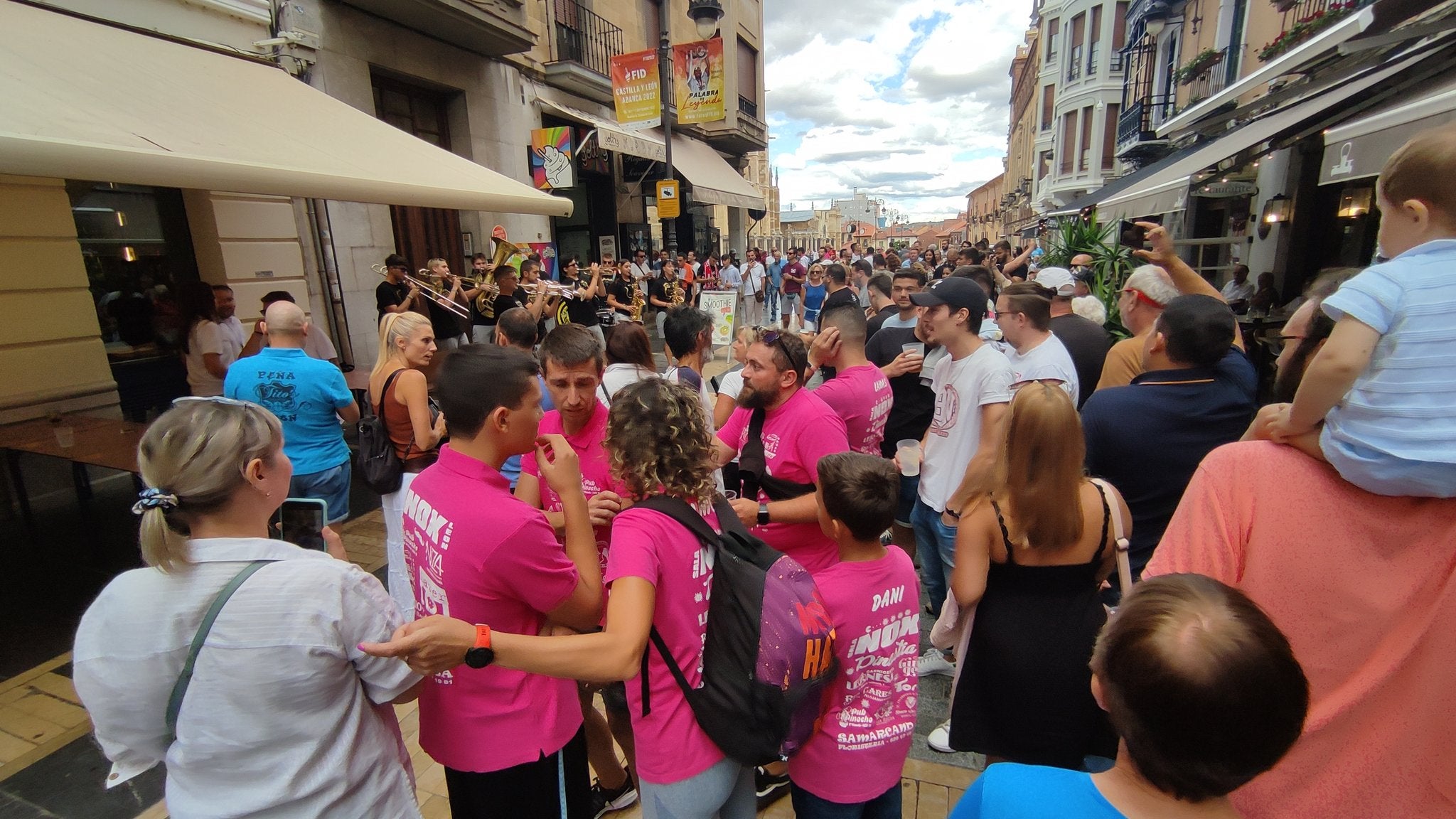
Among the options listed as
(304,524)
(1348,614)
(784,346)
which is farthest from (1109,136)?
(304,524)

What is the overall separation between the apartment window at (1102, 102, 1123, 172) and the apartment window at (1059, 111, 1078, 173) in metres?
1.23

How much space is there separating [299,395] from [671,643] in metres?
3.00

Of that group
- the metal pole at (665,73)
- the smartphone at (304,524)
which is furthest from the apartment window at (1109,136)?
the smartphone at (304,524)

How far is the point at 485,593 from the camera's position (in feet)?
4.94

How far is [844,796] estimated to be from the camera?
1.72m

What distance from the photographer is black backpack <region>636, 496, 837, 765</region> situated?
1479 mm

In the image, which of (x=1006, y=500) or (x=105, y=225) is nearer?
(x=1006, y=500)

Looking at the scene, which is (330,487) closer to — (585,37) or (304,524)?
(304,524)

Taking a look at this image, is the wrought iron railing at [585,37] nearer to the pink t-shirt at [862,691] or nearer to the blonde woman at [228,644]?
the blonde woman at [228,644]

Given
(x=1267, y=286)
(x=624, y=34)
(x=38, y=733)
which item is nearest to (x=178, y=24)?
(x=38, y=733)

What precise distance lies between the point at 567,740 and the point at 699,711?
0.45m

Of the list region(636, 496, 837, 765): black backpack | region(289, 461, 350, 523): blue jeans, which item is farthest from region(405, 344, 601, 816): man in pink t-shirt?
region(289, 461, 350, 523): blue jeans

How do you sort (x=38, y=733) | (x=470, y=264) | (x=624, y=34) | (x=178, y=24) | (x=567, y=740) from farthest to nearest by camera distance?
(x=624, y=34) → (x=470, y=264) → (x=178, y=24) → (x=38, y=733) → (x=567, y=740)

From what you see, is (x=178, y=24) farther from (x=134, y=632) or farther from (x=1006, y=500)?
(x=1006, y=500)
